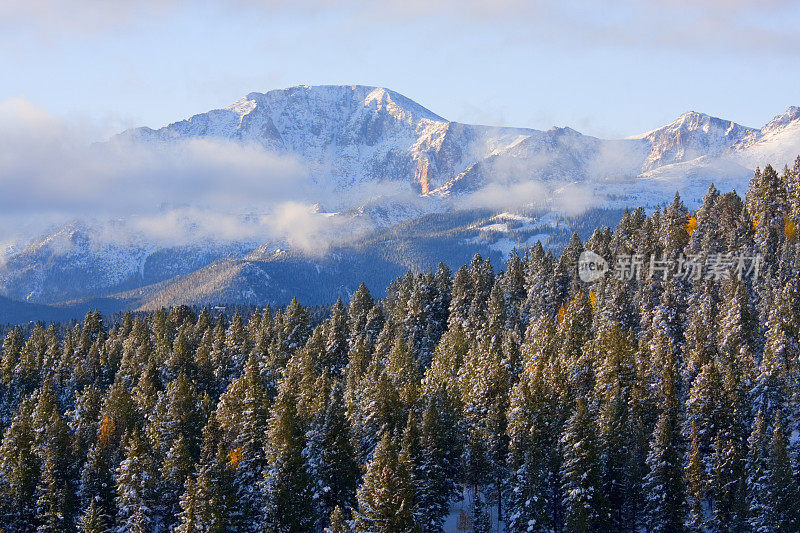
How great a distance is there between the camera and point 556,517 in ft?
250

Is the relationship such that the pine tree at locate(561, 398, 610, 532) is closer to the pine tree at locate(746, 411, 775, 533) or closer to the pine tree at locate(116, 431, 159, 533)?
the pine tree at locate(746, 411, 775, 533)

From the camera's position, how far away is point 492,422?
83312mm

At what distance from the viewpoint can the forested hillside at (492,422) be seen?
74.1 meters

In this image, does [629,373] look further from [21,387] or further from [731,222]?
[21,387]

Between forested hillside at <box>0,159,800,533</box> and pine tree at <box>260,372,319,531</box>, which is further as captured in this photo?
forested hillside at <box>0,159,800,533</box>

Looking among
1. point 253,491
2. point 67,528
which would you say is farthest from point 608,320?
point 67,528

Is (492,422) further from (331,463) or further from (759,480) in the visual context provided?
(759,480)

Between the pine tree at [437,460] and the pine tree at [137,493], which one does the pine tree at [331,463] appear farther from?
the pine tree at [137,493]

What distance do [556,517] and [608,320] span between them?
36.9 meters

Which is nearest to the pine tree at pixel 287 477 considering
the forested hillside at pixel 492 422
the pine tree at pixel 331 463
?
the forested hillside at pixel 492 422

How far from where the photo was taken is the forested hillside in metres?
74.1

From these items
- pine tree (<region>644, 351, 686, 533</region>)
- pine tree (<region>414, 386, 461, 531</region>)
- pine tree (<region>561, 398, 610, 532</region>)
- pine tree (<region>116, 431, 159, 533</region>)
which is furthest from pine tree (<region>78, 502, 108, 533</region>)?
pine tree (<region>644, 351, 686, 533</region>)

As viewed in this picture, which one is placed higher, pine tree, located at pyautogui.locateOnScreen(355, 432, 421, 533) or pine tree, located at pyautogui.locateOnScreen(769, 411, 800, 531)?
pine tree, located at pyautogui.locateOnScreen(355, 432, 421, 533)

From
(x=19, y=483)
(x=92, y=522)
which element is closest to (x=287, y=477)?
(x=92, y=522)
